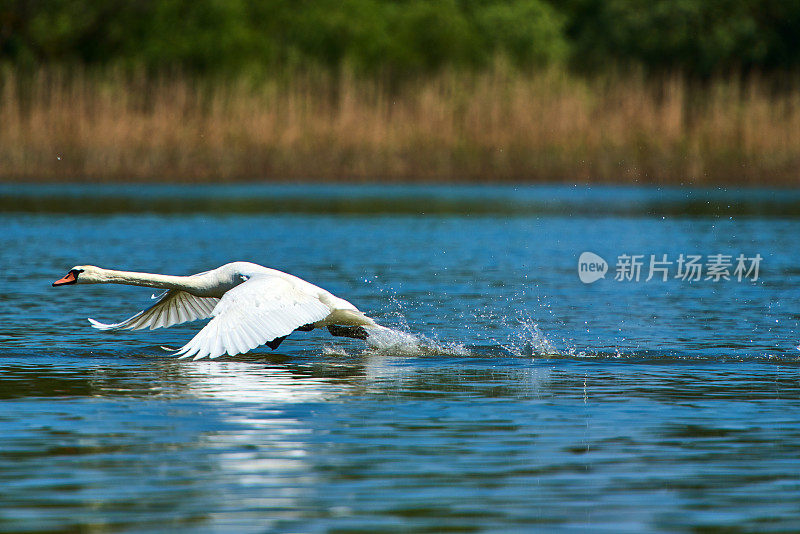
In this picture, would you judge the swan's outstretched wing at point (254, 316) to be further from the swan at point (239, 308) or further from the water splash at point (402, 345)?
the water splash at point (402, 345)

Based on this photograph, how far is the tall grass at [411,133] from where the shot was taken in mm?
36438

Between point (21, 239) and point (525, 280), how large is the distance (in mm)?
10800

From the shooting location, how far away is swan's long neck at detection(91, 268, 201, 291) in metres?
12.9

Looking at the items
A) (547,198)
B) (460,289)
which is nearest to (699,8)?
(547,198)

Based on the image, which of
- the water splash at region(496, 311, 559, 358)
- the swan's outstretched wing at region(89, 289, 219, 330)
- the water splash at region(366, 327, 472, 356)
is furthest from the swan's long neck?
the water splash at region(496, 311, 559, 358)

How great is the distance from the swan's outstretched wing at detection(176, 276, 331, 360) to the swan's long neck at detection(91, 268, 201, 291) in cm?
78

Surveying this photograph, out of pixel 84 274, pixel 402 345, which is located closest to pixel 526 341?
pixel 402 345

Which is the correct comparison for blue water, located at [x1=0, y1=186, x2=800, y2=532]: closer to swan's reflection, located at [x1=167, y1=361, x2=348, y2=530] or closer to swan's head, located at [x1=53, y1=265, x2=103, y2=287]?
swan's reflection, located at [x1=167, y1=361, x2=348, y2=530]

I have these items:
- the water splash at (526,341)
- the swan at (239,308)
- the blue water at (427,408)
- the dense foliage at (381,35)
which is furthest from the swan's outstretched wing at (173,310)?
the dense foliage at (381,35)

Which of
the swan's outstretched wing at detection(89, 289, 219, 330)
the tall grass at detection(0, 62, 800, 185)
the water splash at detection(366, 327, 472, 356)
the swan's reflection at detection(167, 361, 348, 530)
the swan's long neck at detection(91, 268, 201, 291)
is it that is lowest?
the swan's reflection at detection(167, 361, 348, 530)

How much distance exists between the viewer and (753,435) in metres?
8.99

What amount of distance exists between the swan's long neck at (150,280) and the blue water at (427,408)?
0.61 m

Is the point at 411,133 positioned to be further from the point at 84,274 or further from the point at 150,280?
the point at 150,280

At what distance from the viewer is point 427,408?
9.95 metres
